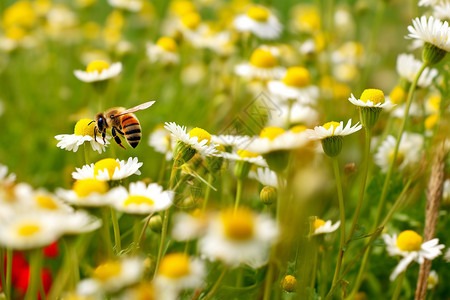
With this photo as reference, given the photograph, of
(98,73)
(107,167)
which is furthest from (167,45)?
(107,167)

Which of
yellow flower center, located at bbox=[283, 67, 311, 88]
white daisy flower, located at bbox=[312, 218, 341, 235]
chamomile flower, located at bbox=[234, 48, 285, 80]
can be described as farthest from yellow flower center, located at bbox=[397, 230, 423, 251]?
chamomile flower, located at bbox=[234, 48, 285, 80]

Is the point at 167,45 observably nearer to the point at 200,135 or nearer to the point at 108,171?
the point at 200,135

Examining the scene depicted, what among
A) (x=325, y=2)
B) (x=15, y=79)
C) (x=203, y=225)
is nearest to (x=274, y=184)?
(x=203, y=225)

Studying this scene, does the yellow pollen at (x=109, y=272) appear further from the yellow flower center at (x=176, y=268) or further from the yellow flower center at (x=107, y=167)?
the yellow flower center at (x=107, y=167)

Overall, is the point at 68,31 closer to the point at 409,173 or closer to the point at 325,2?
the point at 325,2

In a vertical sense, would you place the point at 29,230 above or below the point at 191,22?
below

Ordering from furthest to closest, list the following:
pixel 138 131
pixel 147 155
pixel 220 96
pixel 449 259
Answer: pixel 220 96 < pixel 147 155 < pixel 138 131 < pixel 449 259

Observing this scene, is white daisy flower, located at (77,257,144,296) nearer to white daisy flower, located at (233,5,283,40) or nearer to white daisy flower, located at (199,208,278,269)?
white daisy flower, located at (199,208,278,269)
